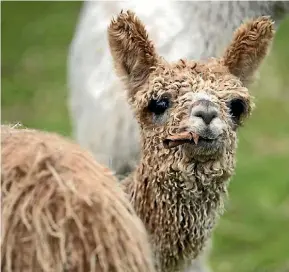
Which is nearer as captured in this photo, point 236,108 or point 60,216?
point 60,216

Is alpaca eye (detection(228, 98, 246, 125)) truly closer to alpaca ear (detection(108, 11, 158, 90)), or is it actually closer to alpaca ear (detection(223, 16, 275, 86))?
alpaca ear (detection(223, 16, 275, 86))

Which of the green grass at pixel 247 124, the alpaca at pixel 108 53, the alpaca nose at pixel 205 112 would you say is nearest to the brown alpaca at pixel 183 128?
the alpaca nose at pixel 205 112

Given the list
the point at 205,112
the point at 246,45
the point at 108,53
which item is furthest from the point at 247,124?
the point at 205,112

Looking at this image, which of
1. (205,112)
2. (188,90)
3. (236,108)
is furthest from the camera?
(236,108)

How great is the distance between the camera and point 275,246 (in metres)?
6.40

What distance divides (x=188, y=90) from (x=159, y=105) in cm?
12

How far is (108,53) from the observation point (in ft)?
14.3

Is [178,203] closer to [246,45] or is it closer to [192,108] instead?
[192,108]

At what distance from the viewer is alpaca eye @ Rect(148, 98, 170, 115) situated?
2979 mm

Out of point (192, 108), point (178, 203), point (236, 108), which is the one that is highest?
point (236, 108)

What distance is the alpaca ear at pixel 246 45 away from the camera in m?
3.15

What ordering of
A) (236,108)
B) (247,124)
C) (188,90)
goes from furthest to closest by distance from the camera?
(247,124) → (236,108) → (188,90)

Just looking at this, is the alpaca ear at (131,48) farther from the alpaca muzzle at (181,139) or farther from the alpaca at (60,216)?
the alpaca at (60,216)

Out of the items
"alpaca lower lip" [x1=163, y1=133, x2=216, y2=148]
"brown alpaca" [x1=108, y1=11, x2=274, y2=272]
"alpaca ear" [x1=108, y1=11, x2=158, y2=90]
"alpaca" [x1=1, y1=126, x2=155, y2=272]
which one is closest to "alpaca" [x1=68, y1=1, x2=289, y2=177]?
"alpaca ear" [x1=108, y1=11, x2=158, y2=90]
